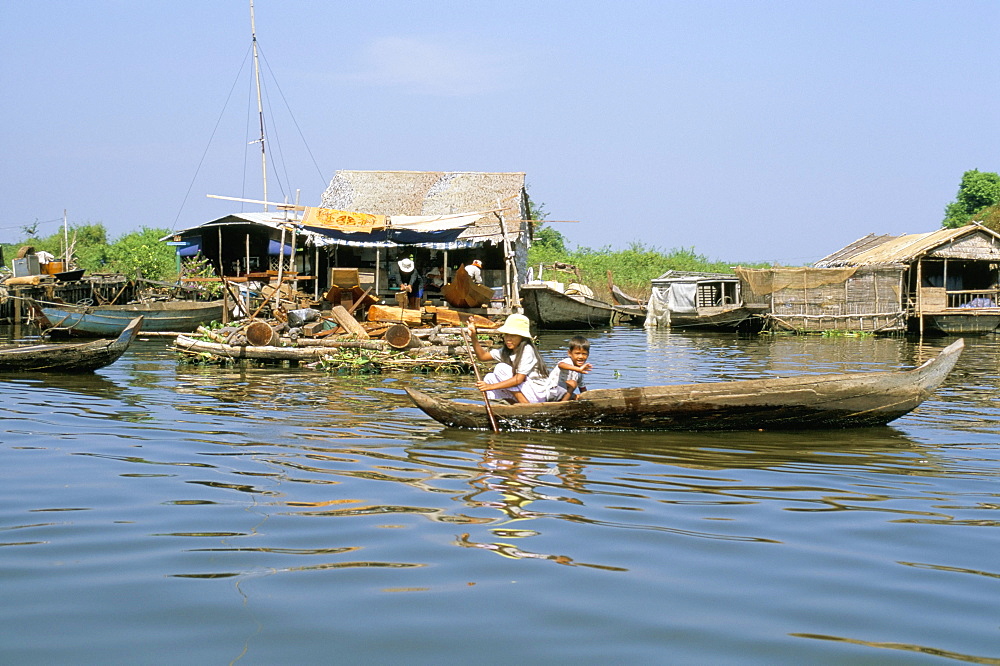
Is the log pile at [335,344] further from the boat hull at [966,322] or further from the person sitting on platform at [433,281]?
the boat hull at [966,322]

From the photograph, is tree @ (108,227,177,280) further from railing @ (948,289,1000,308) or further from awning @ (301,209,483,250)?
railing @ (948,289,1000,308)

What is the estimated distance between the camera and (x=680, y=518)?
4992mm

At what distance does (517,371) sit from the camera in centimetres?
802

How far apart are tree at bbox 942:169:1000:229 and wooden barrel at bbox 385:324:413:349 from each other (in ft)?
114

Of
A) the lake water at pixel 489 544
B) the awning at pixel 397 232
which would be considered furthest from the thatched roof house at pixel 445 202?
the lake water at pixel 489 544

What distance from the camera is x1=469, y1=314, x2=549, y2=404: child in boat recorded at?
25.7ft

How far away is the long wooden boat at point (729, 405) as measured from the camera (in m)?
7.79

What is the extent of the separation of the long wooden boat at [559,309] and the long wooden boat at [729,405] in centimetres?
1762

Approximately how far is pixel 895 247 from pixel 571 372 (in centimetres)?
2164

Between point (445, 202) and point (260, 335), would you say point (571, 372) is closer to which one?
point (260, 335)

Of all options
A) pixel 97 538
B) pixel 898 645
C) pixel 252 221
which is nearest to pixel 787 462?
pixel 898 645

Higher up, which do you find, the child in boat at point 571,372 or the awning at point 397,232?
the awning at point 397,232

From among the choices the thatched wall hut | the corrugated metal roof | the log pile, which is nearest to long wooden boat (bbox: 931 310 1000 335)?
the thatched wall hut

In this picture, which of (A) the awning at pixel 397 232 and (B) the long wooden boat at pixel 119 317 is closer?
(A) the awning at pixel 397 232
